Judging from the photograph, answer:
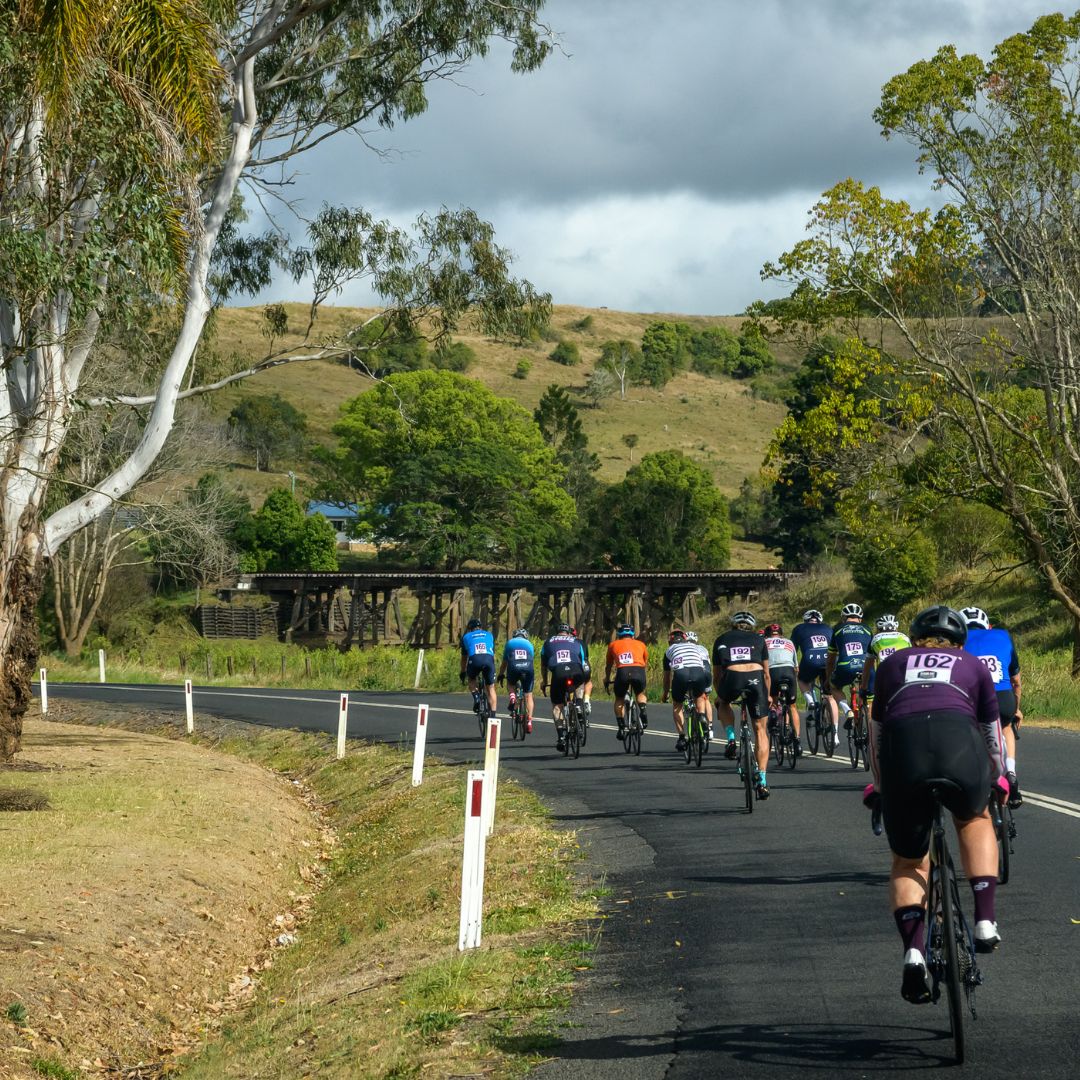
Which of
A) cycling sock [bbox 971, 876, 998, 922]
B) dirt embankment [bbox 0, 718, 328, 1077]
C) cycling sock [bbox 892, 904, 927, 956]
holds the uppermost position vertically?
cycling sock [bbox 971, 876, 998, 922]

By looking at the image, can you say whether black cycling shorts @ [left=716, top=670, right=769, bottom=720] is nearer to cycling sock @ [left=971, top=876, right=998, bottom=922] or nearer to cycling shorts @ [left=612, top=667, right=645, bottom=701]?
cycling shorts @ [left=612, top=667, right=645, bottom=701]

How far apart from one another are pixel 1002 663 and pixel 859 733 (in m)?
6.00

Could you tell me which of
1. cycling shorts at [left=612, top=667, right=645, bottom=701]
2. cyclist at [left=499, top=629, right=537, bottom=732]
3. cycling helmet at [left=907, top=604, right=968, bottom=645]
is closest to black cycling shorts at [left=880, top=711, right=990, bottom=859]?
cycling helmet at [left=907, top=604, right=968, bottom=645]

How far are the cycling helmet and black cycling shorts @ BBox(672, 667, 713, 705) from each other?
987cm

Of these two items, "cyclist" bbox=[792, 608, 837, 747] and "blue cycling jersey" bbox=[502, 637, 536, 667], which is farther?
"blue cycling jersey" bbox=[502, 637, 536, 667]

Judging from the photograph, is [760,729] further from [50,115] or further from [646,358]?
[646,358]

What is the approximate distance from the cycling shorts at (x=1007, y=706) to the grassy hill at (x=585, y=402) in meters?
83.6

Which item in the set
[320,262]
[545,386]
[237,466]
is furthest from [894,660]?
[545,386]

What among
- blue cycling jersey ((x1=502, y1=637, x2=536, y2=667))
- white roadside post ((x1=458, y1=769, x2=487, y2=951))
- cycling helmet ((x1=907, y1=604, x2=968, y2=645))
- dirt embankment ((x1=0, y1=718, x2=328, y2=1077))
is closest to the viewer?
cycling helmet ((x1=907, y1=604, x2=968, y2=645))

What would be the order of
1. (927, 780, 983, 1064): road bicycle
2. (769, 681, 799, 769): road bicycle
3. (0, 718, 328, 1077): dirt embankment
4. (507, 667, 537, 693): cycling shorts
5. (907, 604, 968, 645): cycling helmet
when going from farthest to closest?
(507, 667, 537, 693): cycling shorts < (769, 681, 799, 769): road bicycle < (0, 718, 328, 1077): dirt embankment < (907, 604, 968, 645): cycling helmet < (927, 780, 983, 1064): road bicycle

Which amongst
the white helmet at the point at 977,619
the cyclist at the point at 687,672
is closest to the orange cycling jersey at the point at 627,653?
the cyclist at the point at 687,672

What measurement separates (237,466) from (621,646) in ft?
286

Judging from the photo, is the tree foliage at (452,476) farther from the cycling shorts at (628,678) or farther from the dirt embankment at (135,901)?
the cycling shorts at (628,678)

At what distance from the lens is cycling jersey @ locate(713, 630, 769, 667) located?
1375cm
